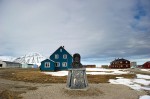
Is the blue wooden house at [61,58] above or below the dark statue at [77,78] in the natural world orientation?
above

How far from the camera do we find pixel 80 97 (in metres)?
22.1

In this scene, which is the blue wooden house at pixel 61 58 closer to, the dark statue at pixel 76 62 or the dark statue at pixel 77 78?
the dark statue at pixel 76 62

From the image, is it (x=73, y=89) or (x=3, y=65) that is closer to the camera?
(x=73, y=89)

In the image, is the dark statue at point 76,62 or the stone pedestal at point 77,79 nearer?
the stone pedestal at point 77,79

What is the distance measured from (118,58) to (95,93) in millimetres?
112034

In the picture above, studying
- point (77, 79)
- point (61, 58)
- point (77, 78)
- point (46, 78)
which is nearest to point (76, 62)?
point (77, 78)

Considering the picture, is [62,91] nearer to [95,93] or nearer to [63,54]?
[95,93]

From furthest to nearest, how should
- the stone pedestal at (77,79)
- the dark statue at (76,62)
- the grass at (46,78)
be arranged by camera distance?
1. the grass at (46,78)
2. the dark statue at (76,62)
3. the stone pedestal at (77,79)

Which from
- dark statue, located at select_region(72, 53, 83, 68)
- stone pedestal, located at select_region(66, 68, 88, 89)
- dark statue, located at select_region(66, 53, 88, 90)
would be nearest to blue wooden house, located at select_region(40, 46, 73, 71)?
dark statue, located at select_region(72, 53, 83, 68)

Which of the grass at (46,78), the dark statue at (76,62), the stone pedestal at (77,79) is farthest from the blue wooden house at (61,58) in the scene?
the stone pedestal at (77,79)

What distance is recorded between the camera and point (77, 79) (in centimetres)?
2641

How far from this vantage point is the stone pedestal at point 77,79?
26062mm

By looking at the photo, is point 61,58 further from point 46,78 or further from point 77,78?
point 77,78

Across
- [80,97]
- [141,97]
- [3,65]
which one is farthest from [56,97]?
[3,65]
